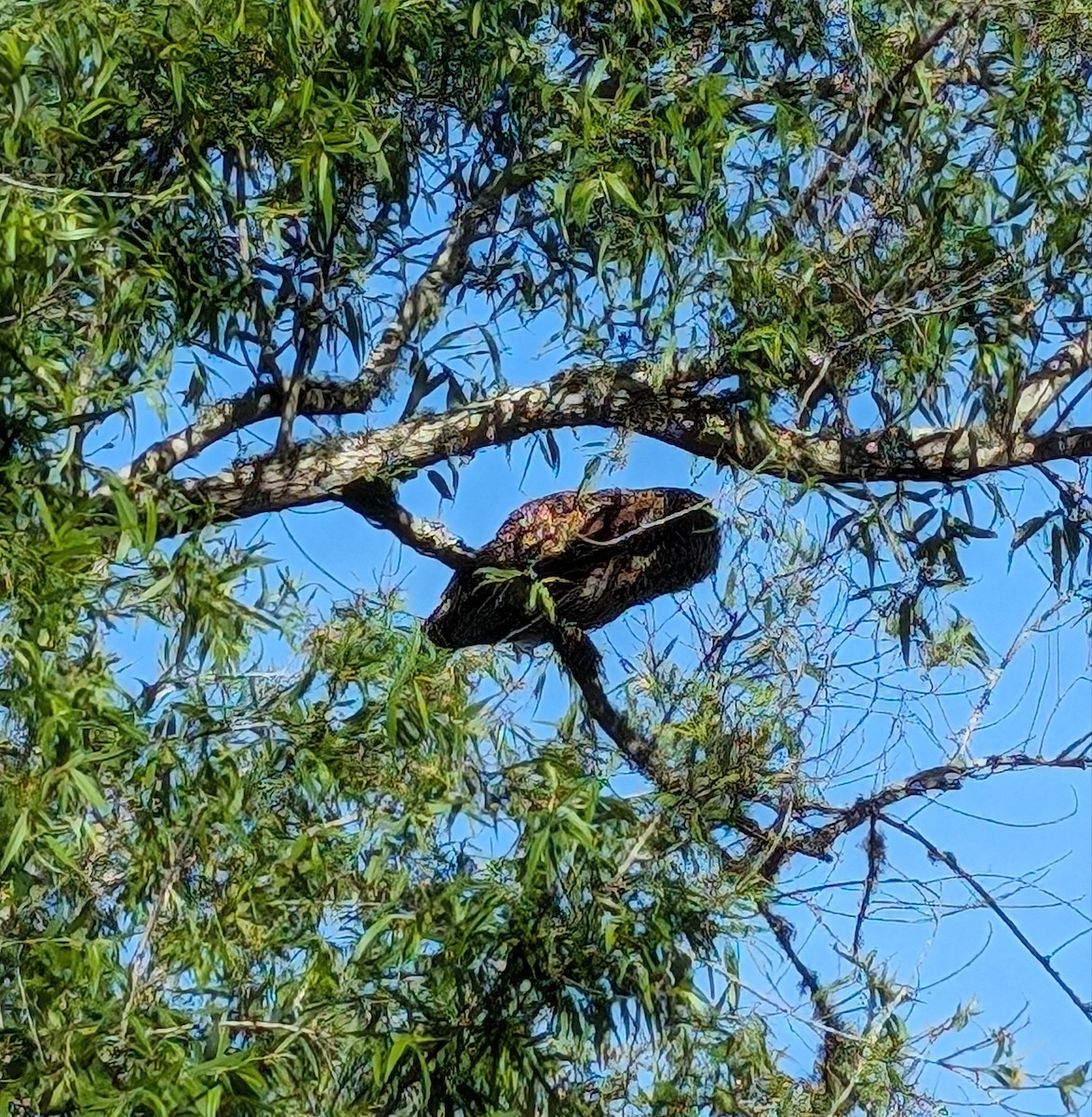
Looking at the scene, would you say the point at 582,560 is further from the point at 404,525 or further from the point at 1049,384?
the point at 1049,384

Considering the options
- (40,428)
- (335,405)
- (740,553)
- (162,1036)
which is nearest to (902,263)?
(740,553)

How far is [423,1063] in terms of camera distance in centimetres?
269

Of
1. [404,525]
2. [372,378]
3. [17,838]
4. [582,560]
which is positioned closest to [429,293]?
[372,378]

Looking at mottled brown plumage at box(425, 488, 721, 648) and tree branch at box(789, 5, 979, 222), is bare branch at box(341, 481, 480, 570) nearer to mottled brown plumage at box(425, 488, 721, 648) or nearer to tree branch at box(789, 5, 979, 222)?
mottled brown plumage at box(425, 488, 721, 648)

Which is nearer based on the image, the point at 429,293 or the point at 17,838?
the point at 17,838

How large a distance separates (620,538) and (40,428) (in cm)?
132

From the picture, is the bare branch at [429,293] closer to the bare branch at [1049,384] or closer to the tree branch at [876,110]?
the tree branch at [876,110]

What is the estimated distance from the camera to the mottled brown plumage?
381cm

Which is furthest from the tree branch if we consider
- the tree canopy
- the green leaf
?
the green leaf

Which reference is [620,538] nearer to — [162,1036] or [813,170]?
[813,170]

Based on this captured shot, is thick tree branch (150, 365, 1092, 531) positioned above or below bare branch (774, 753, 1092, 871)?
above

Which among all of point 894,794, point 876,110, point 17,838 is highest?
point 876,110

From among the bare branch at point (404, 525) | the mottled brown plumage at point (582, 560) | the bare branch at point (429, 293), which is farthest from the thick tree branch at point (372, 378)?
the mottled brown plumage at point (582, 560)

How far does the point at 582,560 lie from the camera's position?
3869 millimetres
